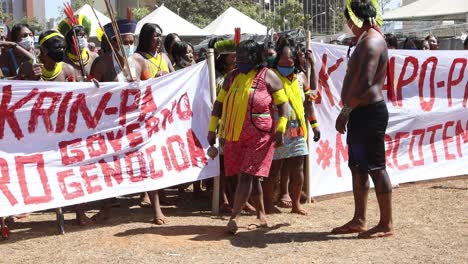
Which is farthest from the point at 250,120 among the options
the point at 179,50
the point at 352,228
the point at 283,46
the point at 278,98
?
the point at 179,50

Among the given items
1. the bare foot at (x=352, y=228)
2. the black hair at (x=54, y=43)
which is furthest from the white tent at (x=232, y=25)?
the bare foot at (x=352, y=228)

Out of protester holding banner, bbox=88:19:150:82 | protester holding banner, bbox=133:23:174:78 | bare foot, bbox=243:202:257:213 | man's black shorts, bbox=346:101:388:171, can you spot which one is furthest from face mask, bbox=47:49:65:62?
man's black shorts, bbox=346:101:388:171

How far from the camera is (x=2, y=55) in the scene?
315 inches

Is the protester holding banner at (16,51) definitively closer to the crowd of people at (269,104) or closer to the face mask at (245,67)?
the crowd of people at (269,104)

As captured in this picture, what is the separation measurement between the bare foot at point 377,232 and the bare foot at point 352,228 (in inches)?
4.6

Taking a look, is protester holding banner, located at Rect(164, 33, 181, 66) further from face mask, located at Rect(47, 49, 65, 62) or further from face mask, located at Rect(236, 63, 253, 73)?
face mask, located at Rect(236, 63, 253, 73)

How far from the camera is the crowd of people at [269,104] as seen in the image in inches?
228

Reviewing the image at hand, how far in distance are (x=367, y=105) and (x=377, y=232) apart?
108 centimetres

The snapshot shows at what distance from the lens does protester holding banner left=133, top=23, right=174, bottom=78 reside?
6.93 metres

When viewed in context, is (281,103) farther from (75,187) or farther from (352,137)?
(75,187)

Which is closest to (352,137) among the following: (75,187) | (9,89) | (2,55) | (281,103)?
(281,103)

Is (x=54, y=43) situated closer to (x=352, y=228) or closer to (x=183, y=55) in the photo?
(x=183, y=55)

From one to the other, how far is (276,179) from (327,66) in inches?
56.8

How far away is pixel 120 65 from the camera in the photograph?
6.77 meters
